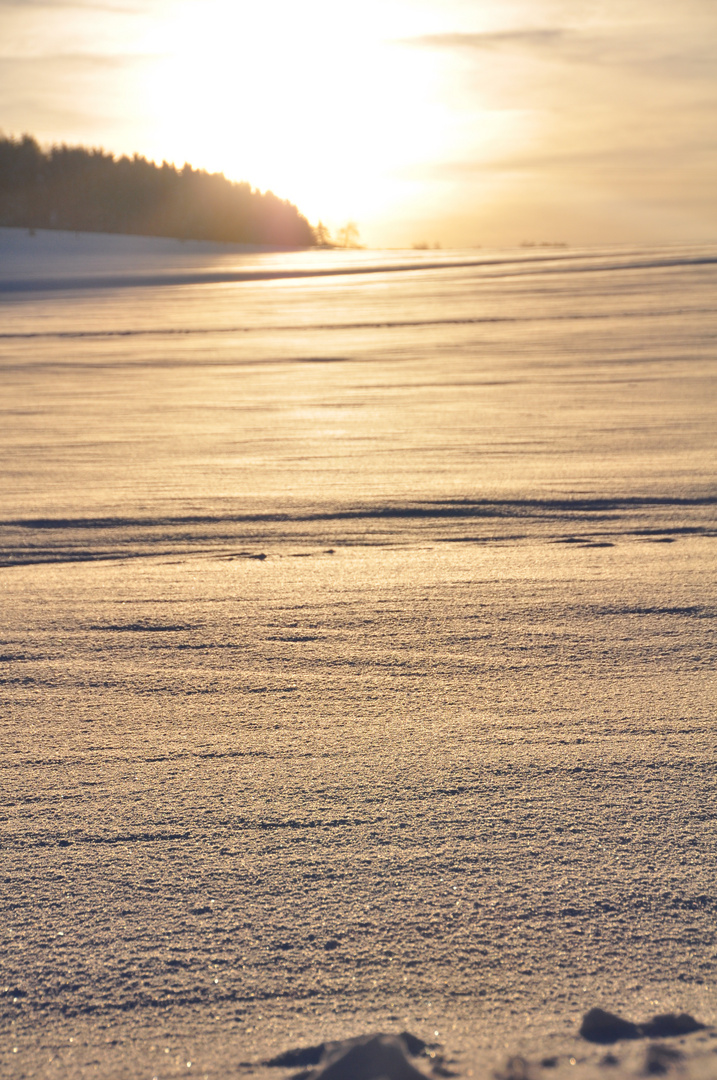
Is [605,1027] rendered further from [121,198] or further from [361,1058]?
[121,198]

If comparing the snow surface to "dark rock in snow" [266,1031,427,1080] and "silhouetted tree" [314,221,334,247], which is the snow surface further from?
"silhouetted tree" [314,221,334,247]

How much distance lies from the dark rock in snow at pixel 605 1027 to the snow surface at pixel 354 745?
0.01m

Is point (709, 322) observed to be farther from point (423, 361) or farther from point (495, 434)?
point (495, 434)

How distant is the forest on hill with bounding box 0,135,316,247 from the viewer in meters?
26.8

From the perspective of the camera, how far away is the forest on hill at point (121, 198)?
26766 mm

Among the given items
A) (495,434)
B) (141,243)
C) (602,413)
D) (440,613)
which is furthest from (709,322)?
(141,243)

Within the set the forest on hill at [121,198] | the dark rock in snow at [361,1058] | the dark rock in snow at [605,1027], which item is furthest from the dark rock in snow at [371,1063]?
the forest on hill at [121,198]

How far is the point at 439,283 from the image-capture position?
10.2 meters

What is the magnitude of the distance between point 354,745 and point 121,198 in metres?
31.0

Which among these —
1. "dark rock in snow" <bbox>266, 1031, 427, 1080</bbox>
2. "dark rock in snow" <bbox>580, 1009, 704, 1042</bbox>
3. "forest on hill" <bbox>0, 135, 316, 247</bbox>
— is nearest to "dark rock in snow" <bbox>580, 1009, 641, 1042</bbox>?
"dark rock in snow" <bbox>580, 1009, 704, 1042</bbox>

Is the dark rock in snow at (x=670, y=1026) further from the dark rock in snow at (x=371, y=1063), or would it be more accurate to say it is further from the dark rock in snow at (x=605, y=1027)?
the dark rock in snow at (x=371, y=1063)

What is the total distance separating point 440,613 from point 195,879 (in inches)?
30.8

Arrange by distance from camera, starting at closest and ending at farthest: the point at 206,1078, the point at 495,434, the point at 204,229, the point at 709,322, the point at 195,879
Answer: the point at 206,1078 < the point at 195,879 < the point at 495,434 < the point at 709,322 < the point at 204,229

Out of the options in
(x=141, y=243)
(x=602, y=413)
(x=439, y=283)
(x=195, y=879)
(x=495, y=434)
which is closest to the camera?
(x=195, y=879)
